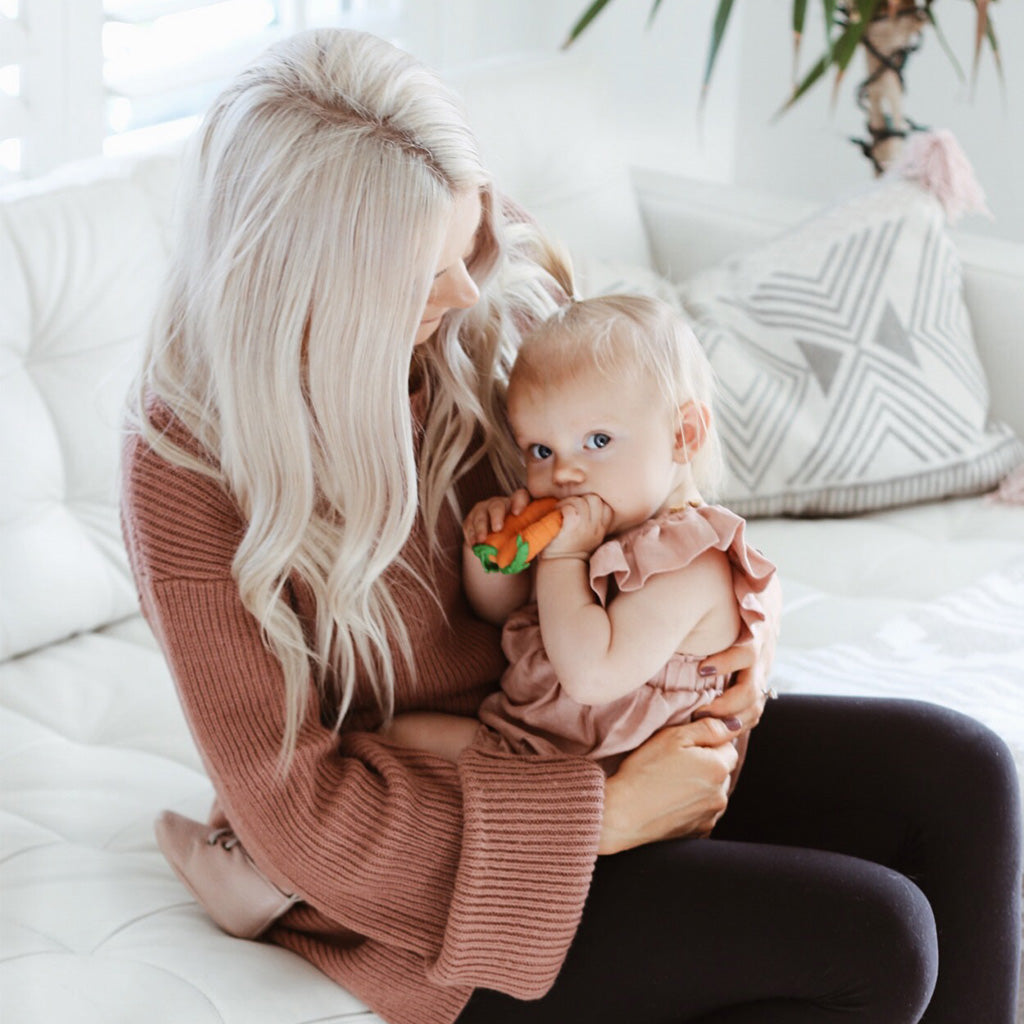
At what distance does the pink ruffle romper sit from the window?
987 mm

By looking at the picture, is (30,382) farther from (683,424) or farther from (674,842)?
(674,842)

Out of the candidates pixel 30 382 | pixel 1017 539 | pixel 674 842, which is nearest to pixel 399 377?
pixel 674 842

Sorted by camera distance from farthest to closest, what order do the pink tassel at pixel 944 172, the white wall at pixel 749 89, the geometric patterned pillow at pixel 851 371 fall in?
the white wall at pixel 749 89 → the pink tassel at pixel 944 172 → the geometric patterned pillow at pixel 851 371

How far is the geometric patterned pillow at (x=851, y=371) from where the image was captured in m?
1.84

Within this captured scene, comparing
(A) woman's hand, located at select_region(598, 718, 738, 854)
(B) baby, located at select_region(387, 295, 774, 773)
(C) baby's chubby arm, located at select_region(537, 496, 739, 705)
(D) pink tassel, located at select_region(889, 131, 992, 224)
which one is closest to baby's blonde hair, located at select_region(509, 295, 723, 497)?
(B) baby, located at select_region(387, 295, 774, 773)

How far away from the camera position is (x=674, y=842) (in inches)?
41.2

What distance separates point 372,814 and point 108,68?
52.8 inches

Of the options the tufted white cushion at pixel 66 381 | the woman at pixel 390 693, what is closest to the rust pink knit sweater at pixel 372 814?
the woman at pixel 390 693

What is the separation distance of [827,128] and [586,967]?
7.73 feet

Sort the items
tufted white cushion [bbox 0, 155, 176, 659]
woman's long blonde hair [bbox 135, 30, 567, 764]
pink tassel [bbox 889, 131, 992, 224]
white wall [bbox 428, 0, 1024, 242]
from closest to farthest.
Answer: woman's long blonde hair [bbox 135, 30, 567, 764] → tufted white cushion [bbox 0, 155, 176, 659] → pink tassel [bbox 889, 131, 992, 224] → white wall [bbox 428, 0, 1024, 242]

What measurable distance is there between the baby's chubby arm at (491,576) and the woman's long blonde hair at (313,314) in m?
0.08

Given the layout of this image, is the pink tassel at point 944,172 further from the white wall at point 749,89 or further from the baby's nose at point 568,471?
the baby's nose at point 568,471

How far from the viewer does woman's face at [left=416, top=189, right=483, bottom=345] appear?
0.99m

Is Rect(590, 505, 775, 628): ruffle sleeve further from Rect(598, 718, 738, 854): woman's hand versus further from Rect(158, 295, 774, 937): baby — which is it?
Rect(598, 718, 738, 854): woman's hand
